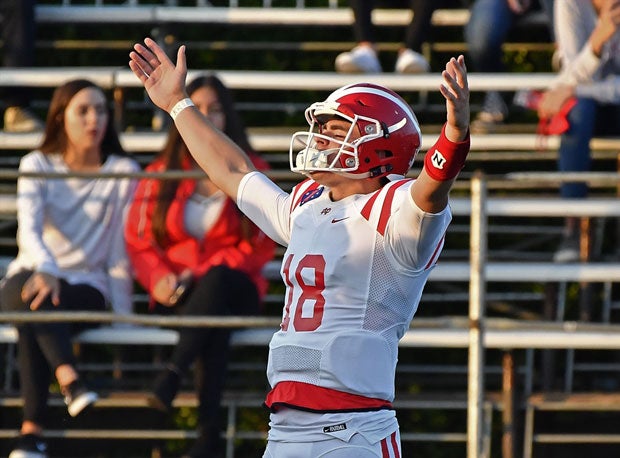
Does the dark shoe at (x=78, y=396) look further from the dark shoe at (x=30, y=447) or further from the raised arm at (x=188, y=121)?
the raised arm at (x=188, y=121)

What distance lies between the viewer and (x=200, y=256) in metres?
6.39

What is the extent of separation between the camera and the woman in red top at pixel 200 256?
6105mm

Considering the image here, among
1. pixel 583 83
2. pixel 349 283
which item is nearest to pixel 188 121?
pixel 349 283

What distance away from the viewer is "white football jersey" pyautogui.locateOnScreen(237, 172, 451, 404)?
4113 mm

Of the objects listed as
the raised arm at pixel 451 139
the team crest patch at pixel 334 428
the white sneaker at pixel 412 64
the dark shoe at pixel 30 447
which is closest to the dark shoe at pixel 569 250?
the white sneaker at pixel 412 64

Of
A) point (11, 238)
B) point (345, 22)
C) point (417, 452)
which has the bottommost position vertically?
point (417, 452)

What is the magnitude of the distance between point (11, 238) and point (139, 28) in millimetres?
1701

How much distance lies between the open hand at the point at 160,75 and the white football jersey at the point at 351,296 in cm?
74

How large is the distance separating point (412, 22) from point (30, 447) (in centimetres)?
328

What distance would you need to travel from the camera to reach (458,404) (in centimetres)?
667

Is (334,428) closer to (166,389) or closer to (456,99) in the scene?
(456,99)

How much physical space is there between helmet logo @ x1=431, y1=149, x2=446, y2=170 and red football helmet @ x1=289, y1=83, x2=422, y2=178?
0.44 meters

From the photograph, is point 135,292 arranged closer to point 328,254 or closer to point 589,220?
point 589,220

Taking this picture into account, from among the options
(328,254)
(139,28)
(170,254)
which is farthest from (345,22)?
(328,254)
